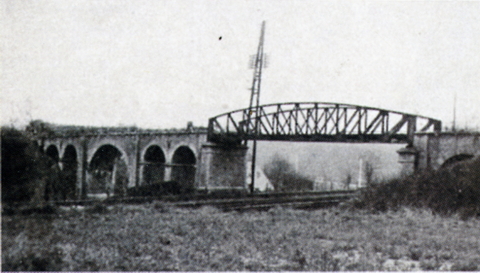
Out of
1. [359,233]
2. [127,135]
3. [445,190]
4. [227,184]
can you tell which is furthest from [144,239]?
[127,135]

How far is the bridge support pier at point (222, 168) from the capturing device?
80.6 ft

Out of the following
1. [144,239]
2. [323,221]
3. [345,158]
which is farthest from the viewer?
[345,158]

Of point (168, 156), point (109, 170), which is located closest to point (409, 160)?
point (168, 156)

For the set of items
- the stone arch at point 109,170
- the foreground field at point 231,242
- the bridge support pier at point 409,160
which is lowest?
the stone arch at point 109,170

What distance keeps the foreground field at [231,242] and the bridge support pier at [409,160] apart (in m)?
5.29

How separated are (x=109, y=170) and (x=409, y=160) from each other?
99.5ft

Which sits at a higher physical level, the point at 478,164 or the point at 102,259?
the point at 478,164

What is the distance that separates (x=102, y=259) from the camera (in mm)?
6844

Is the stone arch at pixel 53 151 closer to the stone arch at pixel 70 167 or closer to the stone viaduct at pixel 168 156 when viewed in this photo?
the stone viaduct at pixel 168 156

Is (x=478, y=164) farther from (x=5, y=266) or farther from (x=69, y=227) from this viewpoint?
(x=5, y=266)

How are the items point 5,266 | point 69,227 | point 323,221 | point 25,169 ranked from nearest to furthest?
point 5,266 → point 69,227 → point 25,169 → point 323,221

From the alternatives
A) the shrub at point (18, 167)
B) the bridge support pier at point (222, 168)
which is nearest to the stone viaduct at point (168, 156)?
the bridge support pier at point (222, 168)

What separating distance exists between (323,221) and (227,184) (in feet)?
43.6

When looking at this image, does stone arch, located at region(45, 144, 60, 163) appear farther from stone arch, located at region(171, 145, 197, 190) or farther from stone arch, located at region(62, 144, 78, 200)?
stone arch, located at region(171, 145, 197, 190)
